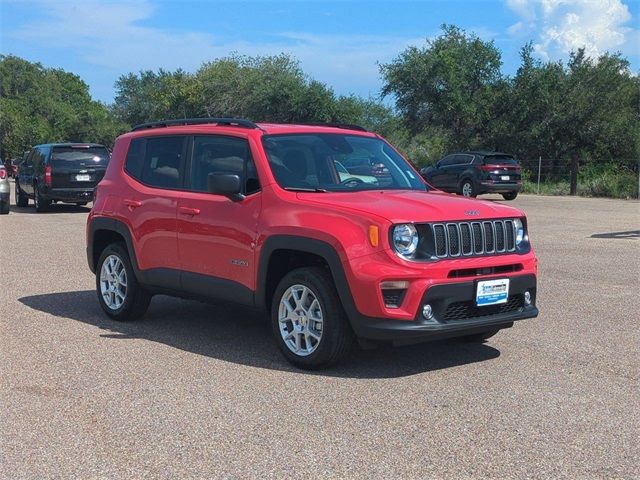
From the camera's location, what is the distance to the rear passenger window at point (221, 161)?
685 cm

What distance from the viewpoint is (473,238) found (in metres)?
6.11

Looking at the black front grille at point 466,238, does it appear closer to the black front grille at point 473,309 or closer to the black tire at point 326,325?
the black front grille at point 473,309

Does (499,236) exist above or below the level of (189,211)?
below

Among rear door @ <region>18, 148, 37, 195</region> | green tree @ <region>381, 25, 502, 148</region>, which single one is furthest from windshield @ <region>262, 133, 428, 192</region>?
green tree @ <region>381, 25, 502, 148</region>

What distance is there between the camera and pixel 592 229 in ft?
58.6

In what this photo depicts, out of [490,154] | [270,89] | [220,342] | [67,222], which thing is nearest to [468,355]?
[220,342]

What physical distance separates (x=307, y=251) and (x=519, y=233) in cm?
169

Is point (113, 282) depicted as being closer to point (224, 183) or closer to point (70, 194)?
point (224, 183)

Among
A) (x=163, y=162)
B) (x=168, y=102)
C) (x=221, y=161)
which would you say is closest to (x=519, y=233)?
(x=221, y=161)

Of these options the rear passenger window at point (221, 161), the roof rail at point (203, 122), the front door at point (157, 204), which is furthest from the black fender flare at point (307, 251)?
the roof rail at point (203, 122)

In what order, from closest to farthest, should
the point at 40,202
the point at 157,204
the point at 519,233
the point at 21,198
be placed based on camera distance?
the point at 519,233 → the point at 157,204 → the point at 40,202 → the point at 21,198

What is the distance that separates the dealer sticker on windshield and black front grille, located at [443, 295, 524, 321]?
5cm

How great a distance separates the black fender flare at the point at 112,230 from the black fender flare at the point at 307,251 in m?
1.76

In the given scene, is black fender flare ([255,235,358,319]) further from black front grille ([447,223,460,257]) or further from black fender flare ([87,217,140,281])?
black fender flare ([87,217,140,281])
